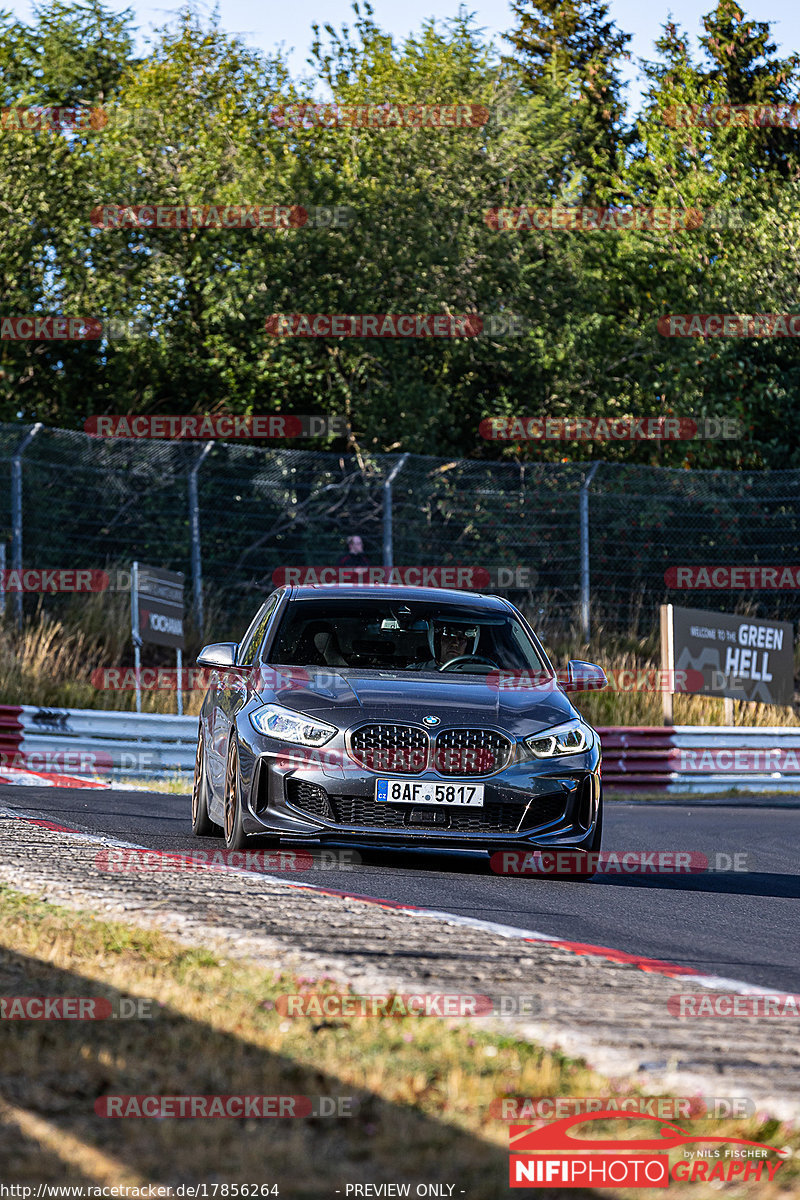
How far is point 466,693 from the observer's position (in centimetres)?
901

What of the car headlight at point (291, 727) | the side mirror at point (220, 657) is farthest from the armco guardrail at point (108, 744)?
the car headlight at point (291, 727)

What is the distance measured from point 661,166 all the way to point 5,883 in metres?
30.4

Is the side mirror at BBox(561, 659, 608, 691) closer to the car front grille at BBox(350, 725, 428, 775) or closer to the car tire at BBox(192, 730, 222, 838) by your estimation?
the car front grille at BBox(350, 725, 428, 775)

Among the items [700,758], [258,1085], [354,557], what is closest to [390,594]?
[258,1085]

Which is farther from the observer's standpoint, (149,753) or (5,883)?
(149,753)

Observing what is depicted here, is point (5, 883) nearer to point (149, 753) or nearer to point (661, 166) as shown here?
point (149, 753)

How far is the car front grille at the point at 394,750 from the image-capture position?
8.51 meters

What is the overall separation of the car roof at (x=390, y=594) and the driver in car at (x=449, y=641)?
9.0 inches

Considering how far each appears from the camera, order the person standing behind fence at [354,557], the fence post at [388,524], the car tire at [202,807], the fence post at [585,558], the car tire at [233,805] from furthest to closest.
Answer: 1. the person standing behind fence at [354,557]
2. the fence post at [585,558]
3. the fence post at [388,524]
4. the car tire at [202,807]
5. the car tire at [233,805]

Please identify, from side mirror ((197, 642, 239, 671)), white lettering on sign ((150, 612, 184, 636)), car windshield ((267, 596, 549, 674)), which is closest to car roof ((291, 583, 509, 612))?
car windshield ((267, 596, 549, 674))

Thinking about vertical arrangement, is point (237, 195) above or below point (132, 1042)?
above

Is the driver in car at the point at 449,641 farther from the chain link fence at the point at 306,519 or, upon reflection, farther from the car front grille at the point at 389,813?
the chain link fence at the point at 306,519

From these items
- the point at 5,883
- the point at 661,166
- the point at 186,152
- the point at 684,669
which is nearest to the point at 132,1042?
the point at 5,883

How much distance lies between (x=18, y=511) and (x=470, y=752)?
44.7ft
